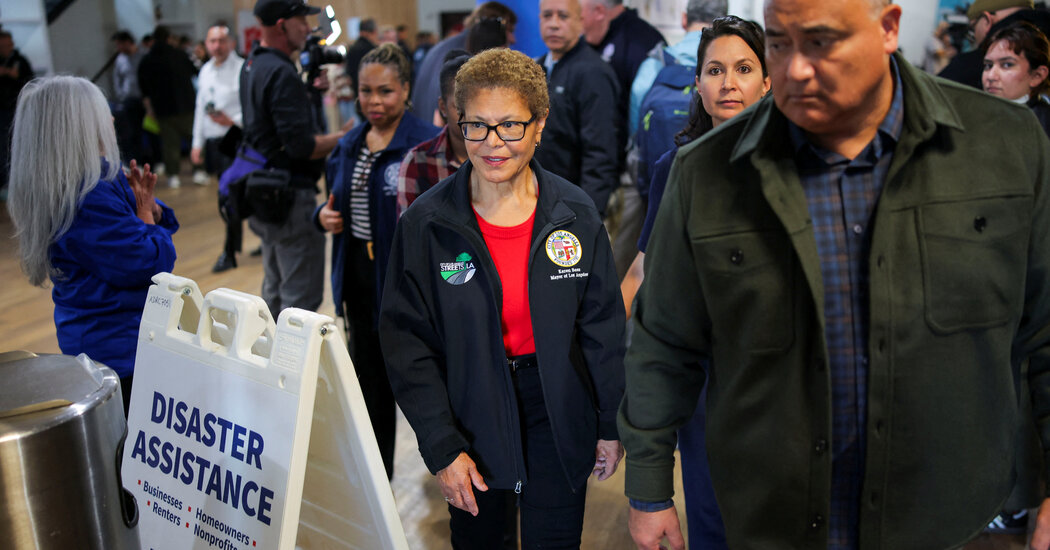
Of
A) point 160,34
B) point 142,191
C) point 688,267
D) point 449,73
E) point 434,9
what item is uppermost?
point 449,73

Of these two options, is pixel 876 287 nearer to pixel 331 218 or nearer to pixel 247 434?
pixel 247 434

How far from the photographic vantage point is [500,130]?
6.63 feet

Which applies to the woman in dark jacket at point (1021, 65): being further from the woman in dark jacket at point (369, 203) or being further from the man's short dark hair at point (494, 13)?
the man's short dark hair at point (494, 13)

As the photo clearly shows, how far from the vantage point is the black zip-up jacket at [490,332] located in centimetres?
200

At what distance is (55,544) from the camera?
1.63 meters

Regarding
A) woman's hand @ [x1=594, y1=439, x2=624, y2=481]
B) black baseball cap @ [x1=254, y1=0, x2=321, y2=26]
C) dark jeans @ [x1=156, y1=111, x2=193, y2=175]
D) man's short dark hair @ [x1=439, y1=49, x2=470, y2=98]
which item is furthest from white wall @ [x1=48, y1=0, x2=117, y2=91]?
woman's hand @ [x1=594, y1=439, x2=624, y2=481]

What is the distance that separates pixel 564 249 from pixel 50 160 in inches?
59.8

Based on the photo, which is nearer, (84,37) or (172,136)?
(172,136)

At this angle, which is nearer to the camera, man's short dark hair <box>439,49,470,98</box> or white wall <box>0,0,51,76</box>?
man's short dark hair <box>439,49,470,98</box>

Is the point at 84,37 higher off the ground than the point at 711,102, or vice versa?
the point at 711,102

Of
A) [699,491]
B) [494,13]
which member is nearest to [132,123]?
[494,13]

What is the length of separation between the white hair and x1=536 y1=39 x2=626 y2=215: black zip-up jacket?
2027mm

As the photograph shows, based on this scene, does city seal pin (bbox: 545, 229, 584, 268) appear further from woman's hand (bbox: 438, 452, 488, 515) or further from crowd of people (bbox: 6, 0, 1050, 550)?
woman's hand (bbox: 438, 452, 488, 515)

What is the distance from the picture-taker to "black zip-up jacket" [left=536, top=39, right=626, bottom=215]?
3938 millimetres
